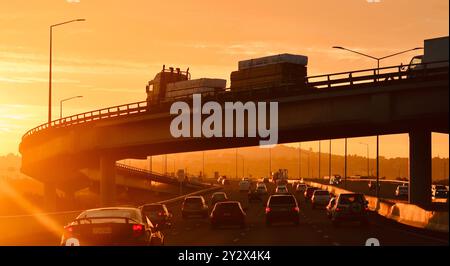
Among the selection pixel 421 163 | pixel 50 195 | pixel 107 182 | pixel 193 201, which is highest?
pixel 421 163

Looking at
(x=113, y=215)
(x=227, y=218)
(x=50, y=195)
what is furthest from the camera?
(x=50, y=195)

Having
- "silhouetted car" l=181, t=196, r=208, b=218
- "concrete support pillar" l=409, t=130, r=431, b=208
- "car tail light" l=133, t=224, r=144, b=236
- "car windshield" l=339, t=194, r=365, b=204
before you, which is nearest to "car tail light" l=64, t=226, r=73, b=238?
"car tail light" l=133, t=224, r=144, b=236

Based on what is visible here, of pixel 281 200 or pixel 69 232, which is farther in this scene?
pixel 281 200

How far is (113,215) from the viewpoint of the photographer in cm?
2053

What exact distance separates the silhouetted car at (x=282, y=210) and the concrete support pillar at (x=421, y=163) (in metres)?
14.0

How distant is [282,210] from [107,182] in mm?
24396

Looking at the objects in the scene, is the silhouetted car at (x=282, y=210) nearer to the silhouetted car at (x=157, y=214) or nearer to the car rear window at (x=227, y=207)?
the car rear window at (x=227, y=207)

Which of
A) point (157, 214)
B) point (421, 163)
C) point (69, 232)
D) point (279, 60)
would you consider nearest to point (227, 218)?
point (157, 214)

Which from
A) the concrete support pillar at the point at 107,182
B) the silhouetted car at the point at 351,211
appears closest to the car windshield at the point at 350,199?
the silhouetted car at the point at 351,211

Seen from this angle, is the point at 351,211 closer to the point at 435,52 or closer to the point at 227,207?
the point at 227,207

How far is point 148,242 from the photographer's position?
20.1m

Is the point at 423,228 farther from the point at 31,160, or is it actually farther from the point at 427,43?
the point at 31,160

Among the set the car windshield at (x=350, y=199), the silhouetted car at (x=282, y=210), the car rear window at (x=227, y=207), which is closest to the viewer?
the car windshield at (x=350, y=199)

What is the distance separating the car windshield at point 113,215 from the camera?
1988cm
